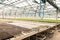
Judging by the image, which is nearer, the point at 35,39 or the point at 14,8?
the point at 35,39

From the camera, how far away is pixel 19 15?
21.2 metres

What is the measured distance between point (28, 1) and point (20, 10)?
6.02 feet

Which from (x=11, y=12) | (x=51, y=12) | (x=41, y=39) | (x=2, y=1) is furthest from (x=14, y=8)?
(x=41, y=39)

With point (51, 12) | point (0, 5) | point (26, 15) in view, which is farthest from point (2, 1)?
point (51, 12)

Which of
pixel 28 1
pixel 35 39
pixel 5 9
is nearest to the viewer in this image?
pixel 35 39

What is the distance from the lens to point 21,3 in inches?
862

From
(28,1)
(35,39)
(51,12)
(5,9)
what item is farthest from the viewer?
(5,9)

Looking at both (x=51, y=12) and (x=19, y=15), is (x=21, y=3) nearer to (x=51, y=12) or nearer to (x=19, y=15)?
(x=19, y=15)

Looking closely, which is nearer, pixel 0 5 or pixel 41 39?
pixel 41 39

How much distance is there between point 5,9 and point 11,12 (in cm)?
155

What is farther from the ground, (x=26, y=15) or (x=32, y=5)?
(x=32, y=5)

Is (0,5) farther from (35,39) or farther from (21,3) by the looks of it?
(35,39)

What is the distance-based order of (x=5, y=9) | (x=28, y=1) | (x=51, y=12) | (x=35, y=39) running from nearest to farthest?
(x=35, y=39) < (x=51, y=12) < (x=28, y=1) < (x=5, y=9)

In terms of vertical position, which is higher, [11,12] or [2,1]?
[2,1]
